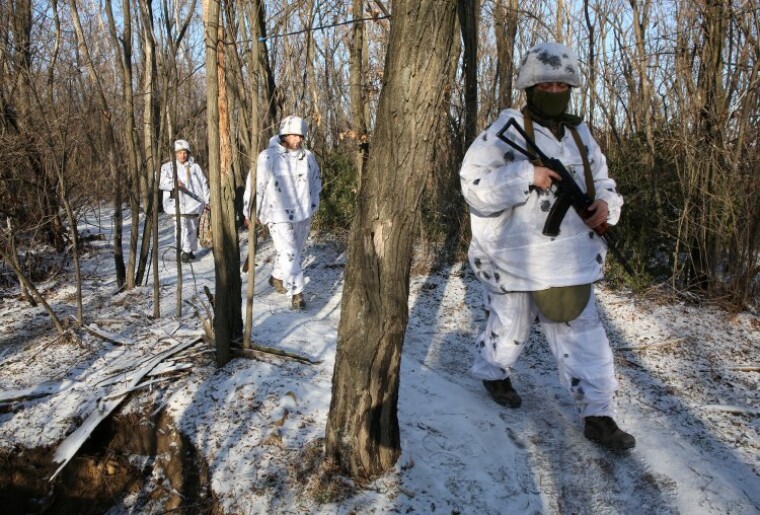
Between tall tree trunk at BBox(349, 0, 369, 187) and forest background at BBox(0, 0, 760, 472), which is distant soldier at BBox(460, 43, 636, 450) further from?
tall tree trunk at BBox(349, 0, 369, 187)

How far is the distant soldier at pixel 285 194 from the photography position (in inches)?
213

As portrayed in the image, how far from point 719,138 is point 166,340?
4.37 metres

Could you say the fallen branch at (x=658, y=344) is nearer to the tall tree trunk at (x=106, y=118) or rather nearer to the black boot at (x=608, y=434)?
the black boot at (x=608, y=434)

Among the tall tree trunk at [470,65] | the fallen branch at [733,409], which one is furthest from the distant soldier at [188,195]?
the fallen branch at [733,409]

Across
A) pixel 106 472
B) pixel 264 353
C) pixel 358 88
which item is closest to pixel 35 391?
pixel 106 472

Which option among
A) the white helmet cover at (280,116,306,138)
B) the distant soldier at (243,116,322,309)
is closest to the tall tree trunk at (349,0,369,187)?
the distant soldier at (243,116,322,309)

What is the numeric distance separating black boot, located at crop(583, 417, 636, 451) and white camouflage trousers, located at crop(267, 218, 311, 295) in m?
3.10

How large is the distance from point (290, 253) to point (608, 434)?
343 cm

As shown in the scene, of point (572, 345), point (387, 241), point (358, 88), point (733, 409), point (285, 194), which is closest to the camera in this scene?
point (387, 241)

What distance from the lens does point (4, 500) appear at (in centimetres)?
284

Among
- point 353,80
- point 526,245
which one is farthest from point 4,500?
point 353,80

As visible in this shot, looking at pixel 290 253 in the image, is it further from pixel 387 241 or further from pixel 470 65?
pixel 387 241

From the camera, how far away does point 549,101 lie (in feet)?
9.02

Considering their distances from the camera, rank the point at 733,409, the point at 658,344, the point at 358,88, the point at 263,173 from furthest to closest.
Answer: the point at 358,88, the point at 263,173, the point at 658,344, the point at 733,409
